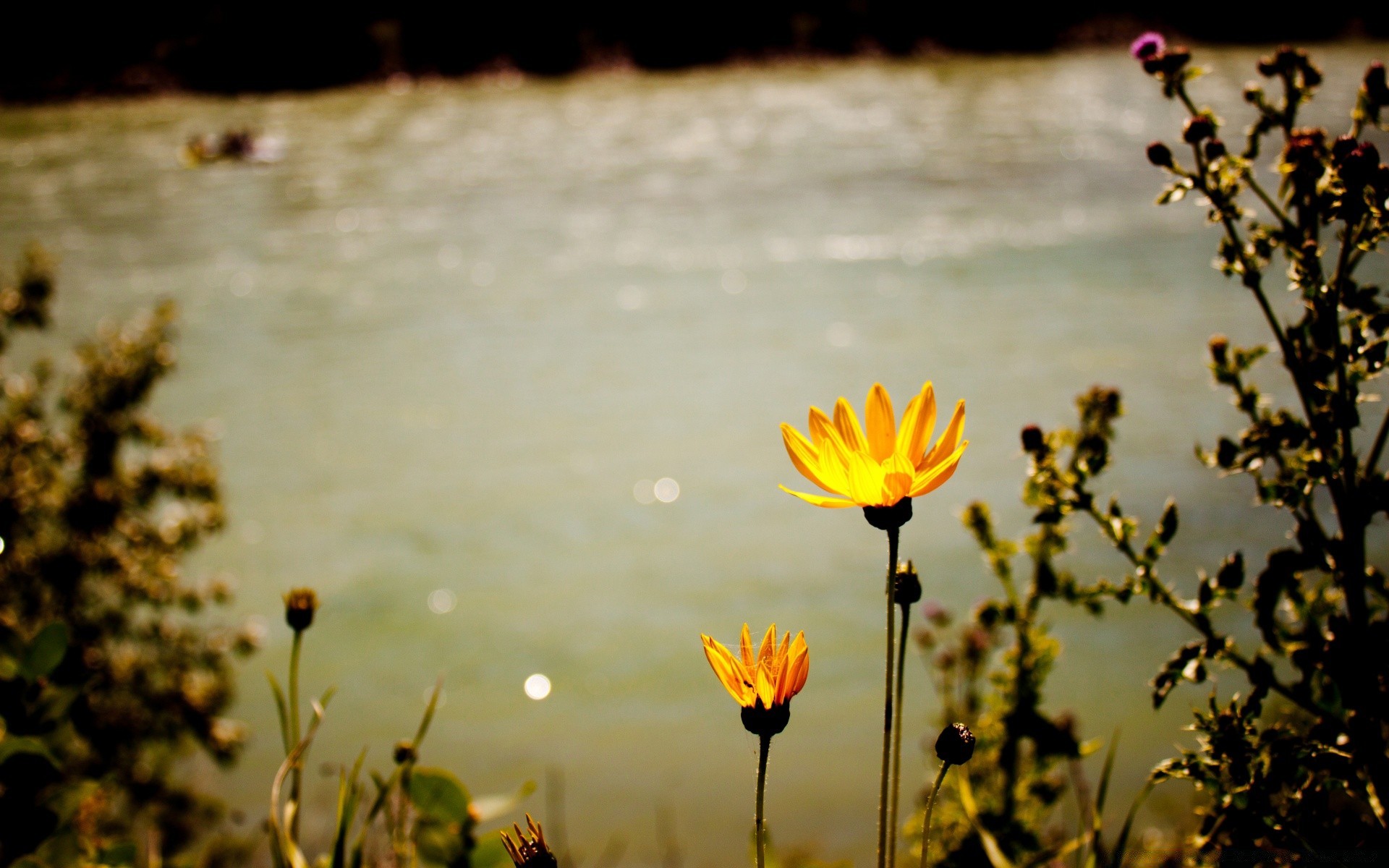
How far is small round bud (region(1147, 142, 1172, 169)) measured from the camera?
1.08 m

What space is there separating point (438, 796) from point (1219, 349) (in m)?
0.93

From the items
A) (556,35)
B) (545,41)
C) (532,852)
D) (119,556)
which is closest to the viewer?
(532,852)

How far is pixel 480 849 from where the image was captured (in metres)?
1.15

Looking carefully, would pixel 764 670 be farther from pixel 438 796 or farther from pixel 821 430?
pixel 438 796

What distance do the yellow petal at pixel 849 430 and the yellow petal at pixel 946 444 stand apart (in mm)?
46

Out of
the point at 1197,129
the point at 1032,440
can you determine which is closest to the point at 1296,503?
the point at 1032,440

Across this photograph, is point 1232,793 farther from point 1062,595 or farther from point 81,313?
point 81,313

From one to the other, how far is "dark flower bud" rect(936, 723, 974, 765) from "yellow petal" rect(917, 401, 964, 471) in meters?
0.20

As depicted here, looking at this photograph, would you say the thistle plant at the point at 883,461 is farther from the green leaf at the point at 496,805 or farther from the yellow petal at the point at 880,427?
the green leaf at the point at 496,805

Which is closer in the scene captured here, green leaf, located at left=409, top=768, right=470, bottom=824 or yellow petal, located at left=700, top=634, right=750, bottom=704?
yellow petal, located at left=700, top=634, right=750, bottom=704

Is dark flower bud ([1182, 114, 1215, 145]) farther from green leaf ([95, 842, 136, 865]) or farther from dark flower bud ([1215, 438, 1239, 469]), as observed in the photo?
green leaf ([95, 842, 136, 865])

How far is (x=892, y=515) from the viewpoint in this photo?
2.60 feet

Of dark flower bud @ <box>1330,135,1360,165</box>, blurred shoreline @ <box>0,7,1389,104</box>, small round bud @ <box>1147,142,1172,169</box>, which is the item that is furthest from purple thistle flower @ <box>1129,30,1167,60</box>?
blurred shoreline @ <box>0,7,1389,104</box>

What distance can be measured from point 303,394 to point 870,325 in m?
3.20
